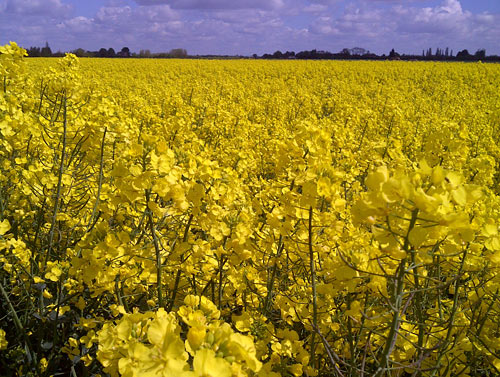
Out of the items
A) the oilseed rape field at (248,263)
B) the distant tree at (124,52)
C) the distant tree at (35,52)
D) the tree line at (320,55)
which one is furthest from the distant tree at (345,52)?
the oilseed rape field at (248,263)

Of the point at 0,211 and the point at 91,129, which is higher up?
the point at 91,129

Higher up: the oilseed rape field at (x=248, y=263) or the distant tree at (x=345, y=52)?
the distant tree at (x=345, y=52)

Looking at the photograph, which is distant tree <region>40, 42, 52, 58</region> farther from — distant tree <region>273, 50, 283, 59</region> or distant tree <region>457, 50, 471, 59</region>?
distant tree <region>457, 50, 471, 59</region>

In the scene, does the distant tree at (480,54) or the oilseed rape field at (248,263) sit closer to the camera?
the oilseed rape field at (248,263)

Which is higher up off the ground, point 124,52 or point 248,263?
point 124,52

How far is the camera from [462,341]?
163cm

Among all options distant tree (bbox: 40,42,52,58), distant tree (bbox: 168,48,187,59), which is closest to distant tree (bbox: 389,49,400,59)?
distant tree (bbox: 168,48,187,59)

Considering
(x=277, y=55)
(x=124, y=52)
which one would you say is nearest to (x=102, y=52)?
(x=124, y=52)

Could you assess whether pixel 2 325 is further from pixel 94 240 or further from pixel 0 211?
pixel 94 240

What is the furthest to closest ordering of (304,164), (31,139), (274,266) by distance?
(31,139) → (274,266) → (304,164)

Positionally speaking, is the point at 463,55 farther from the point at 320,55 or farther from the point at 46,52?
the point at 46,52

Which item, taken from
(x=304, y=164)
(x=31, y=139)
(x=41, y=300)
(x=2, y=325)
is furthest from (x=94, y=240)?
(x=31, y=139)

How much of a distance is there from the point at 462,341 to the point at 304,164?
3.51ft

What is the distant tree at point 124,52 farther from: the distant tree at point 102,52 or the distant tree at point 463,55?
the distant tree at point 463,55
